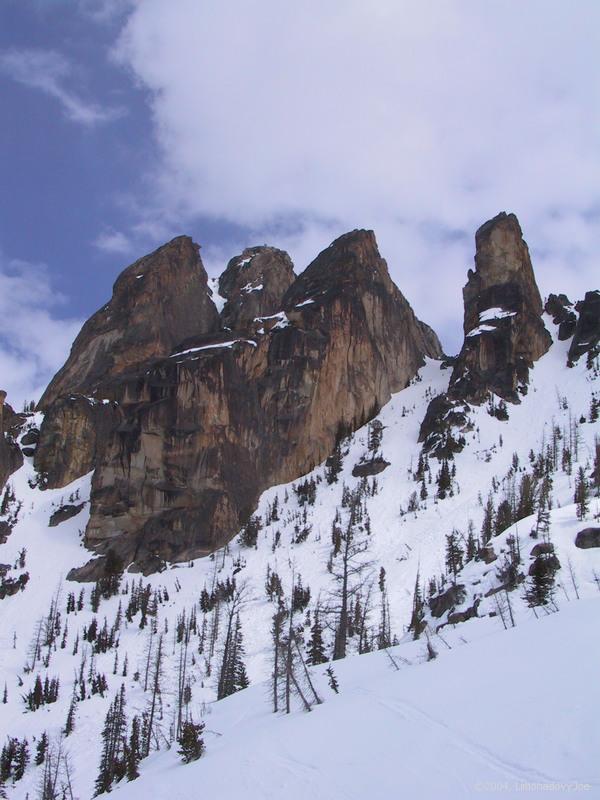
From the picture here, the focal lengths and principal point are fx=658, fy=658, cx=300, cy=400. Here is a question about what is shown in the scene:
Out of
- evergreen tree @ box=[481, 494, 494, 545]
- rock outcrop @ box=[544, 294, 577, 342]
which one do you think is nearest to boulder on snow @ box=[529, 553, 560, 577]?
evergreen tree @ box=[481, 494, 494, 545]

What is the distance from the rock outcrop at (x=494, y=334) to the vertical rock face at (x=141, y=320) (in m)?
56.0

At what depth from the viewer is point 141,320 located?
13412 centimetres

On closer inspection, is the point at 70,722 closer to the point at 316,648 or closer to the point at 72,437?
the point at 316,648

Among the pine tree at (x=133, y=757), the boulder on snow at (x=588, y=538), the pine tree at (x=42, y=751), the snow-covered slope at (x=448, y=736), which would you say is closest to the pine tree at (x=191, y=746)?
the snow-covered slope at (x=448, y=736)

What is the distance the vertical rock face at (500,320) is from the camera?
403 feet

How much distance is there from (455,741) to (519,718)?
3.05ft

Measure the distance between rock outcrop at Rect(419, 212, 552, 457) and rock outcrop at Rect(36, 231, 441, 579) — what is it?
639 inches

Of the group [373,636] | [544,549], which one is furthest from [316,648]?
[544,549]

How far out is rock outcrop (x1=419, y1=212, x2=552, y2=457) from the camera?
114 m

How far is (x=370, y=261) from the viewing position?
13962cm

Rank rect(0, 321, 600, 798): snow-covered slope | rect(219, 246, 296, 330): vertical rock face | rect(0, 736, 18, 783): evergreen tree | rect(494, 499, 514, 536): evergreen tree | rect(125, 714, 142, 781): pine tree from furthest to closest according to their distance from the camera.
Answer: rect(219, 246, 296, 330): vertical rock face < rect(494, 499, 514, 536): evergreen tree < rect(0, 736, 18, 783): evergreen tree < rect(125, 714, 142, 781): pine tree < rect(0, 321, 600, 798): snow-covered slope

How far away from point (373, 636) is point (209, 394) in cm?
6215

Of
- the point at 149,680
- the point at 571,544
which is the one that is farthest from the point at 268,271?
the point at 571,544

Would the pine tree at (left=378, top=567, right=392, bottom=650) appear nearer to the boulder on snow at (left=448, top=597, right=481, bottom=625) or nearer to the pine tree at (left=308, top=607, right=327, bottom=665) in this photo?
the pine tree at (left=308, top=607, right=327, bottom=665)
